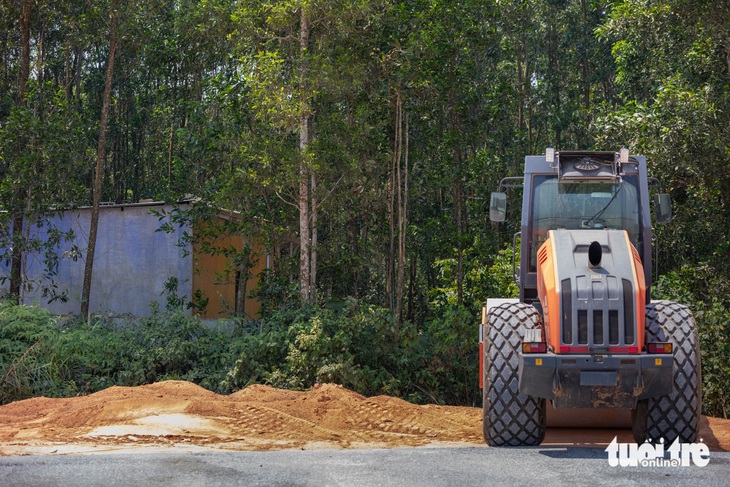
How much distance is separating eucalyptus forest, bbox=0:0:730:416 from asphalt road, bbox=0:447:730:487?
7744 mm

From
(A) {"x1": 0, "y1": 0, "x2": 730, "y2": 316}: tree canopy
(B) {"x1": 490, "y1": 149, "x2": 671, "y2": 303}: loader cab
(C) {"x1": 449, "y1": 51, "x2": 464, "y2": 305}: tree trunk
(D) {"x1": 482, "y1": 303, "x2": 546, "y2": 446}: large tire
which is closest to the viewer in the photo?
(D) {"x1": 482, "y1": 303, "x2": 546, "y2": 446}: large tire

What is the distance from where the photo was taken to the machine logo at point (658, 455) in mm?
7762

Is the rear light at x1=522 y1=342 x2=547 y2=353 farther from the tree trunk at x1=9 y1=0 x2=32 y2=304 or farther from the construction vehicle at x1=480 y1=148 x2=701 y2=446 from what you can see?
the tree trunk at x1=9 y1=0 x2=32 y2=304

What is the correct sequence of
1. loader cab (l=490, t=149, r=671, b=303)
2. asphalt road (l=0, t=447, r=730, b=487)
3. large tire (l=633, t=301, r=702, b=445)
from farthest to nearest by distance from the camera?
loader cab (l=490, t=149, r=671, b=303)
large tire (l=633, t=301, r=702, b=445)
asphalt road (l=0, t=447, r=730, b=487)

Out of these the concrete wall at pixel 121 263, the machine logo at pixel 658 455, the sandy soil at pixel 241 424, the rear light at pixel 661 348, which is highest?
Result: the concrete wall at pixel 121 263

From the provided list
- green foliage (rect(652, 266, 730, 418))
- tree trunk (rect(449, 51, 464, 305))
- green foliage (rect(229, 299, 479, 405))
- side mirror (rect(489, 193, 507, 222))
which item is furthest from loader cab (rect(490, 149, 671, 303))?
tree trunk (rect(449, 51, 464, 305))

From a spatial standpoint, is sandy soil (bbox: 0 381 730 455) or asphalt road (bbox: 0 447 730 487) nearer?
asphalt road (bbox: 0 447 730 487)

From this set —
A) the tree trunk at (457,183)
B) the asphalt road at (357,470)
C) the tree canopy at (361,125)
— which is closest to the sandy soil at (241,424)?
the asphalt road at (357,470)

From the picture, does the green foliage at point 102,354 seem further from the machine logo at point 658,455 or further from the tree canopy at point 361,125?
the machine logo at point 658,455

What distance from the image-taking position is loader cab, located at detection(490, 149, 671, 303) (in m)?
9.75

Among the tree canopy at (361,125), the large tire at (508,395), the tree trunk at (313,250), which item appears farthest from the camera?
the tree trunk at (313,250)

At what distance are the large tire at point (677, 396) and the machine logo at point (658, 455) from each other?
11 cm

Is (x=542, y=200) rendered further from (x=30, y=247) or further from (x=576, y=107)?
(x=576, y=107)

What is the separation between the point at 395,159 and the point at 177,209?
598cm
